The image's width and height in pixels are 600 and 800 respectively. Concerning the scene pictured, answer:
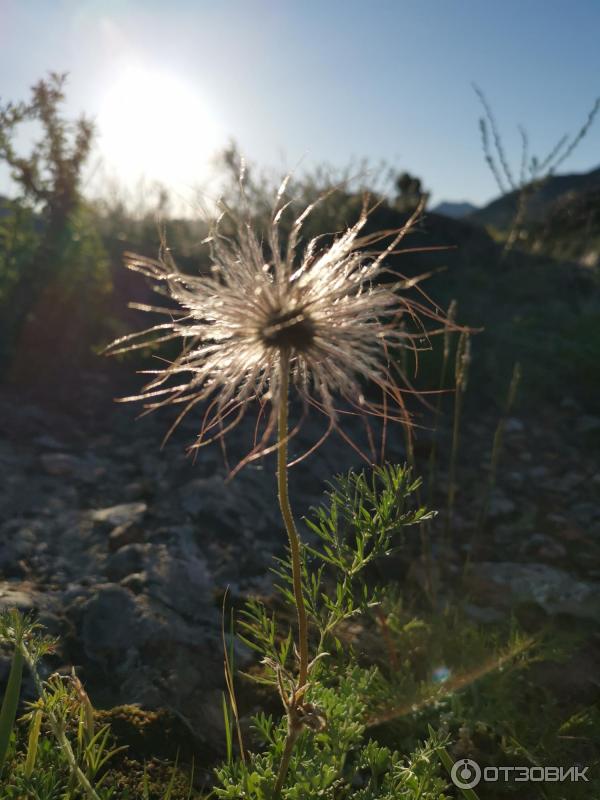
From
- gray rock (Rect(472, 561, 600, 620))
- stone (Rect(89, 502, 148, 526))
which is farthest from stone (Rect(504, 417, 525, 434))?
stone (Rect(89, 502, 148, 526))

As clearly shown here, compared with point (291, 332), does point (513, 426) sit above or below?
below

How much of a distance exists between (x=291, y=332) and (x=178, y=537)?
1749 mm

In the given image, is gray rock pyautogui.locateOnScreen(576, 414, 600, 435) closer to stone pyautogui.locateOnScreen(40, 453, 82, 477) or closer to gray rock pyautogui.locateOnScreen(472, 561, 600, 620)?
gray rock pyautogui.locateOnScreen(472, 561, 600, 620)

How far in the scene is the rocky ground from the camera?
234cm

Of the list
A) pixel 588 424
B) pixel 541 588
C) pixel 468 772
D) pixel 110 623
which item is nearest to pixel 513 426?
pixel 588 424

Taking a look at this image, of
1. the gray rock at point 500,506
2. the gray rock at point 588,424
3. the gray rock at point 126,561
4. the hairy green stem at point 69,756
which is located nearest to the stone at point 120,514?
the gray rock at point 126,561

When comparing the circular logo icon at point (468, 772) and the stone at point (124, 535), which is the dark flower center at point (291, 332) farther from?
the stone at point (124, 535)

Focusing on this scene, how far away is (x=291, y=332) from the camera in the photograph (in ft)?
5.08

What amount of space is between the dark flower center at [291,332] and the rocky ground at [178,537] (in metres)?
0.69

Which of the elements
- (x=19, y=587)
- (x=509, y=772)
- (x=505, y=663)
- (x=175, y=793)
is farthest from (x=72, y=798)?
(x=505, y=663)

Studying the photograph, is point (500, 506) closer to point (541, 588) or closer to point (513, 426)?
point (541, 588)

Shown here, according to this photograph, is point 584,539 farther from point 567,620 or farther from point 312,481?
point 312,481

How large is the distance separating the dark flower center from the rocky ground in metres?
0.69

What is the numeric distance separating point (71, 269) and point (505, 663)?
153 inches
